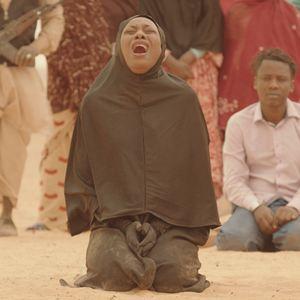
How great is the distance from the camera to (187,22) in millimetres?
9438

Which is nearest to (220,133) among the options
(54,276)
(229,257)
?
(229,257)

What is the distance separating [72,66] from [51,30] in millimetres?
429

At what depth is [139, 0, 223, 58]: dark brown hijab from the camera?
9.38m

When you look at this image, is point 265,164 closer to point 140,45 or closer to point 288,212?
point 288,212

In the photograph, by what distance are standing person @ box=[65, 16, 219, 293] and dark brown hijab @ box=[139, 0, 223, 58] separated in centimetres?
310

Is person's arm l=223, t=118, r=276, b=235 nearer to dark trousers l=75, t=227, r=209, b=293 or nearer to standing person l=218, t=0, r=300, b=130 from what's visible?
standing person l=218, t=0, r=300, b=130

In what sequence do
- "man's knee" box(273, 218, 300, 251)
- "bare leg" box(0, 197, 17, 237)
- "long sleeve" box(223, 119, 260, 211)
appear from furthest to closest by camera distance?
"bare leg" box(0, 197, 17, 237) → "long sleeve" box(223, 119, 260, 211) → "man's knee" box(273, 218, 300, 251)

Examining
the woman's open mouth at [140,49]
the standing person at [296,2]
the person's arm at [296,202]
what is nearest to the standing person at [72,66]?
the standing person at [296,2]

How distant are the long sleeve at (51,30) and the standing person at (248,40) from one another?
1289 millimetres

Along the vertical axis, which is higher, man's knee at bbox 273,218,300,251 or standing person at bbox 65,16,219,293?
standing person at bbox 65,16,219,293

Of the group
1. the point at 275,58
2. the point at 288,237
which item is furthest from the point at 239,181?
the point at 275,58

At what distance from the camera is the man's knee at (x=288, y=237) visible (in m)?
7.92

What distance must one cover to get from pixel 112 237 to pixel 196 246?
0.45 metres

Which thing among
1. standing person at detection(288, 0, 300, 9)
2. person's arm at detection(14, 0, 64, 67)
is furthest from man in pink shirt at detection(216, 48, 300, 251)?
standing person at detection(288, 0, 300, 9)
